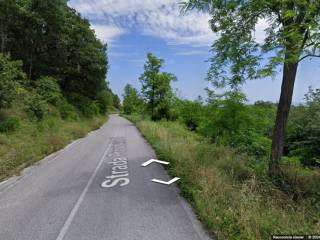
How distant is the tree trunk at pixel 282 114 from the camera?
812 centimetres

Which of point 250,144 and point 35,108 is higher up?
point 35,108

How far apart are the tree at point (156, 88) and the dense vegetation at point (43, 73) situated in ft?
22.9

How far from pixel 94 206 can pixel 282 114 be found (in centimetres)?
607

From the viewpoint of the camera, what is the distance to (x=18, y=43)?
29.1 metres

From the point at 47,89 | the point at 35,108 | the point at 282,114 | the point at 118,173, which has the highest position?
the point at 47,89

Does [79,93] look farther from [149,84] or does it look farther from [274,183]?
[274,183]

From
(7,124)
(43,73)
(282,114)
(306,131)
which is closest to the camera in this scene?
(282,114)

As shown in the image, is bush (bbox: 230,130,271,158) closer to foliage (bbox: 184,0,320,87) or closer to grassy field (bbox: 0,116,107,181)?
foliage (bbox: 184,0,320,87)

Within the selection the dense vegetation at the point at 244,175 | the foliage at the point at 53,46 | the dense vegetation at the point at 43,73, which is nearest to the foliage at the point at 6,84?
the dense vegetation at the point at 43,73

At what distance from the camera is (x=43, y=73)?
32.6 metres

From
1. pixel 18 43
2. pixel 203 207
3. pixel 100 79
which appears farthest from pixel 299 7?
pixel 100 79

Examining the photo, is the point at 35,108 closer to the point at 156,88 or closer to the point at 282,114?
the point at 282,114

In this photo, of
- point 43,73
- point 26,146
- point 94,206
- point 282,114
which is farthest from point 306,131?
point 43,73

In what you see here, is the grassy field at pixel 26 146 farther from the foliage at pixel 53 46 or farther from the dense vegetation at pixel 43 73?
the foliage at pixel 53 46
